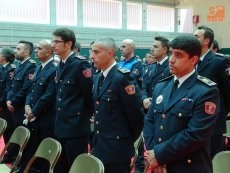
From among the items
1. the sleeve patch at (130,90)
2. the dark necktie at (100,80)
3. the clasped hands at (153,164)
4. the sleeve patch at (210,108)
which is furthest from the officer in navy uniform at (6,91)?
the sleeve patch at (210,108)

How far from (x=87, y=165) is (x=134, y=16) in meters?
8.75

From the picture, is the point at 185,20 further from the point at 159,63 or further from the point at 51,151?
the point at 51,151

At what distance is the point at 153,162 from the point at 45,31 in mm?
6700

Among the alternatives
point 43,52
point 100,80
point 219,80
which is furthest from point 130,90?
point 43,52

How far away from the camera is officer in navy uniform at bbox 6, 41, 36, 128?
441 cm

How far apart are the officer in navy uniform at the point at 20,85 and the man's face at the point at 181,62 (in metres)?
2.62

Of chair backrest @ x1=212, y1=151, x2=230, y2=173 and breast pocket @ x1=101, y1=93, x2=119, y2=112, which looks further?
breast pocket @ x1=101, y1=93, x2=119, y2=112

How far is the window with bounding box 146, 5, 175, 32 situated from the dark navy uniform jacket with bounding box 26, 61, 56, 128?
7.52m

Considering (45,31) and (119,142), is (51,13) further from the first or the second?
(119,142)

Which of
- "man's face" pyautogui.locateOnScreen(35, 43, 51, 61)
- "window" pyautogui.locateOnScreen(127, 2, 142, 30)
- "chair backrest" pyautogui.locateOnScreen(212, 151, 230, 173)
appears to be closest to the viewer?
"chair backrest" pyautogui.locateOnScreen(212, 151, 230, 173)

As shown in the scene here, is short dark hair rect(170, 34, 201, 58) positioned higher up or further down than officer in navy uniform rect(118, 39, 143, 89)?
higher up

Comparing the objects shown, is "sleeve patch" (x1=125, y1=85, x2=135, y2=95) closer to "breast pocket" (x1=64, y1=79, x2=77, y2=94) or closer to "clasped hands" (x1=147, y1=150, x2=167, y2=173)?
"clasped hands" (x1=147, y1=150, x2=167, y2=173)

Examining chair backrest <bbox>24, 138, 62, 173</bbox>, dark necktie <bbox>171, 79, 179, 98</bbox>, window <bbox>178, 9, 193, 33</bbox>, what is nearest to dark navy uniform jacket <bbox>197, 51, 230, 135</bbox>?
dark necktie <bbox>171, 79, 179, 98</bbox>

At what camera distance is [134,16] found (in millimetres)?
10719
